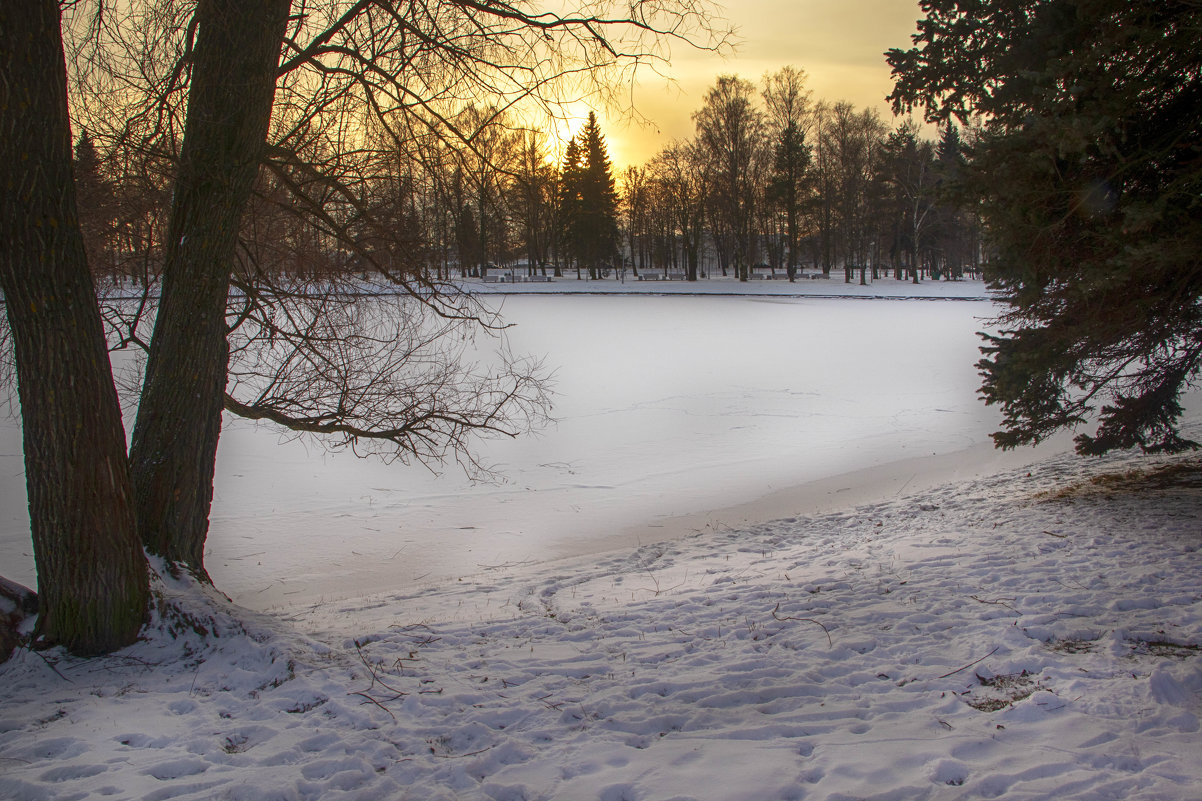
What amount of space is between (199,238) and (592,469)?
825 cm

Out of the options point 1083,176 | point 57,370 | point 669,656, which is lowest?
point 669,656

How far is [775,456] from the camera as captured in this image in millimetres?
12906

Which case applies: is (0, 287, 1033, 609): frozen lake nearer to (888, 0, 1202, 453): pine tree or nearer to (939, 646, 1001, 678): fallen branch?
(888, 0, 1202, 453): pine tree

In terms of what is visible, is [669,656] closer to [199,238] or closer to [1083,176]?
[199,238]

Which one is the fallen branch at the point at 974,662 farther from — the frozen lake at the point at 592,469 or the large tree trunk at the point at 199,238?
the frozen lake at the point at 592,469

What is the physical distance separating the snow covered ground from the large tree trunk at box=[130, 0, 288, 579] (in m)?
0.74

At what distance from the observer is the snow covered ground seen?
123 inches

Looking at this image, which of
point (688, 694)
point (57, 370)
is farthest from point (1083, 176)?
point (57, 370)

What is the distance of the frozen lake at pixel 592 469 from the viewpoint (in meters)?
8.70

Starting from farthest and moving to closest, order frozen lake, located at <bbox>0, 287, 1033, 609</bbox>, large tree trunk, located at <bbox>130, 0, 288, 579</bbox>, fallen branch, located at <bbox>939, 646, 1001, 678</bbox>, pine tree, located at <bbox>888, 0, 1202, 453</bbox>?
frozen lake, located at <bbox>0, 287, 1033, 609</bbox> < pine tree, located at <bbox>888, 0, 1202, 453</bbox> < large tree trunk, located at <bbox>130, 0, 288, 579</bbox> < fallen branch, located at <bbox>939, 646, 1001, 678</bbox>

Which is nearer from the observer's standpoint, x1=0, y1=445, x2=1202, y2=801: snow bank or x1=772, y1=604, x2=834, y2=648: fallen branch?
x1=0, y1=445, x2=1202, y2=801: snow bank

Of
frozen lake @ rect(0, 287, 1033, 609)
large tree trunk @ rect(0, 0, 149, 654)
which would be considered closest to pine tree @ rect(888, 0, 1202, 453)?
frozen lake @ rect(0, 287, 1033, 609)

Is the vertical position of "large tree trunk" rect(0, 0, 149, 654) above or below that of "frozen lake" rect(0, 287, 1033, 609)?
above

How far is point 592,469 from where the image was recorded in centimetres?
1221
